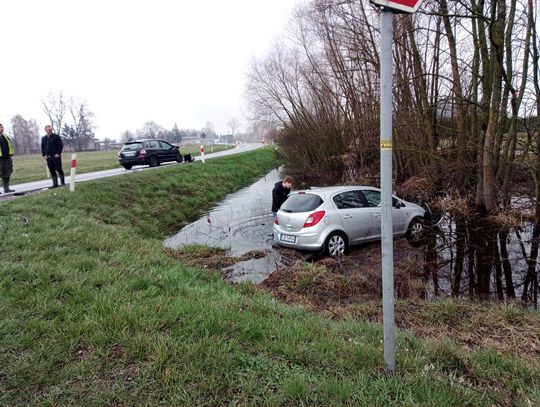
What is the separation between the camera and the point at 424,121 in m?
13.2

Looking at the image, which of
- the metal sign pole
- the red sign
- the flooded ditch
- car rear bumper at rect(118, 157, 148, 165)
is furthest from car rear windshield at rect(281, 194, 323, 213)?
car rear bumper at rect(118, 157, 148, 165)

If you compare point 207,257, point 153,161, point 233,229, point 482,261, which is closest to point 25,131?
point 153,161

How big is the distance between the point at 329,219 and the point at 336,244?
0.62m

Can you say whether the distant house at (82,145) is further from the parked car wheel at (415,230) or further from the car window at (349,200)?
the parked car wheel at (415,230)

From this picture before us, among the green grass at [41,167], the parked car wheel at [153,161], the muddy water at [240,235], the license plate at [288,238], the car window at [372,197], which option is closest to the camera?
the muddy water at [240,235]

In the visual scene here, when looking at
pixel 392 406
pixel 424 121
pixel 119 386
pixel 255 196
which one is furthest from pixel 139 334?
pixel 255 196

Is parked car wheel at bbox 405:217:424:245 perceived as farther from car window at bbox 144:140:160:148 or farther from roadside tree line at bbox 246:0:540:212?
car window at bbox 144:140:160:148

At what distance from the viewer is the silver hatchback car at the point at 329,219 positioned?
737cm

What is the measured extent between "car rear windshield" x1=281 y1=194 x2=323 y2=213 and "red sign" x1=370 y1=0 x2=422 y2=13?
5.44m

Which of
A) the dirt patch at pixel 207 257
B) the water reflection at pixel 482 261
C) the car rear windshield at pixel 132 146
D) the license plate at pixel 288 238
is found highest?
the car rear windshield at pixel 132 146

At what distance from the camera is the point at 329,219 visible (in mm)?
7402

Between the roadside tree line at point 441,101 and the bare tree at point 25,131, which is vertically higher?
the bare tree at point 25,131

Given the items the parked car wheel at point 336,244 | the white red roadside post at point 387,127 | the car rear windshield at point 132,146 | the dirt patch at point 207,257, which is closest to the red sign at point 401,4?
the white red roadside post at point 387,127

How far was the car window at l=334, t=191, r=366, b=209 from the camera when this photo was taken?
25.4ft
